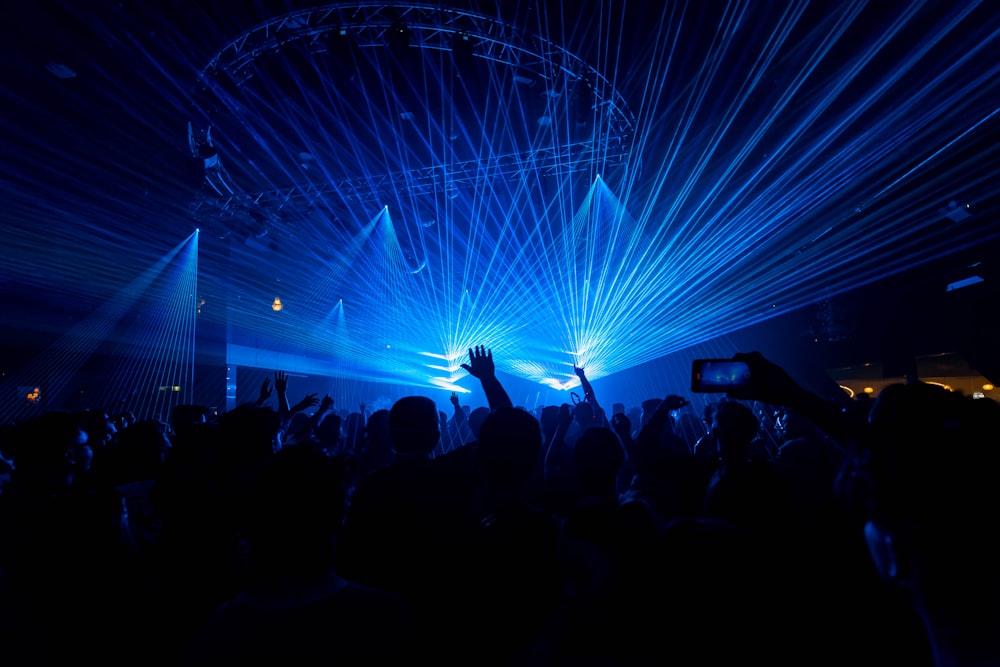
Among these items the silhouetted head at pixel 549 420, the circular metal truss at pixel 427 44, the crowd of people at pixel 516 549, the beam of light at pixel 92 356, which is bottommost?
the crowd of people at pixel 516 549

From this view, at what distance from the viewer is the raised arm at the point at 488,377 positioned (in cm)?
316

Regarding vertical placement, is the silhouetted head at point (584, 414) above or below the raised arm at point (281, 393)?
below

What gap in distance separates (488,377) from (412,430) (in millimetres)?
913

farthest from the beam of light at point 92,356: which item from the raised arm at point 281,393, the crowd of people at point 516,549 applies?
the crowd of people at point 516,549

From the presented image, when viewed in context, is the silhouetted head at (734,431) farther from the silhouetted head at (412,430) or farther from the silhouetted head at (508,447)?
the silhouetted head at (412,430)

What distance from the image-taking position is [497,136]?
969 centimetres

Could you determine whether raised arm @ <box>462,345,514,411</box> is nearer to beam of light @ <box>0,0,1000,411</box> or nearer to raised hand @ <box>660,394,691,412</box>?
raised hand @ <box>660,394,691,412</box>

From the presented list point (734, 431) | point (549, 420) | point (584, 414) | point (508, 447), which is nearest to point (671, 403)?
point (734, 431)

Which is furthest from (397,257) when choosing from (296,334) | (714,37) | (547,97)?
(714,37)

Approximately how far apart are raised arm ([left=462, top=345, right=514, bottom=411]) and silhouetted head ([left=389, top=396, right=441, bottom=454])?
1.91ft

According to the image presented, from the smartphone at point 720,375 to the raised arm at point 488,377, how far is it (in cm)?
131

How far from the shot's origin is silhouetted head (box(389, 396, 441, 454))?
98.7 inches

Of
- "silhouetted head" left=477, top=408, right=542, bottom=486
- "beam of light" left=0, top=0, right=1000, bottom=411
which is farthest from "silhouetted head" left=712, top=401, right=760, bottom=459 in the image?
"beam of light" left=0, top=0, right=1000, bottom=411

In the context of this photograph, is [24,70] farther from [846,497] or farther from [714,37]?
[846,497]
